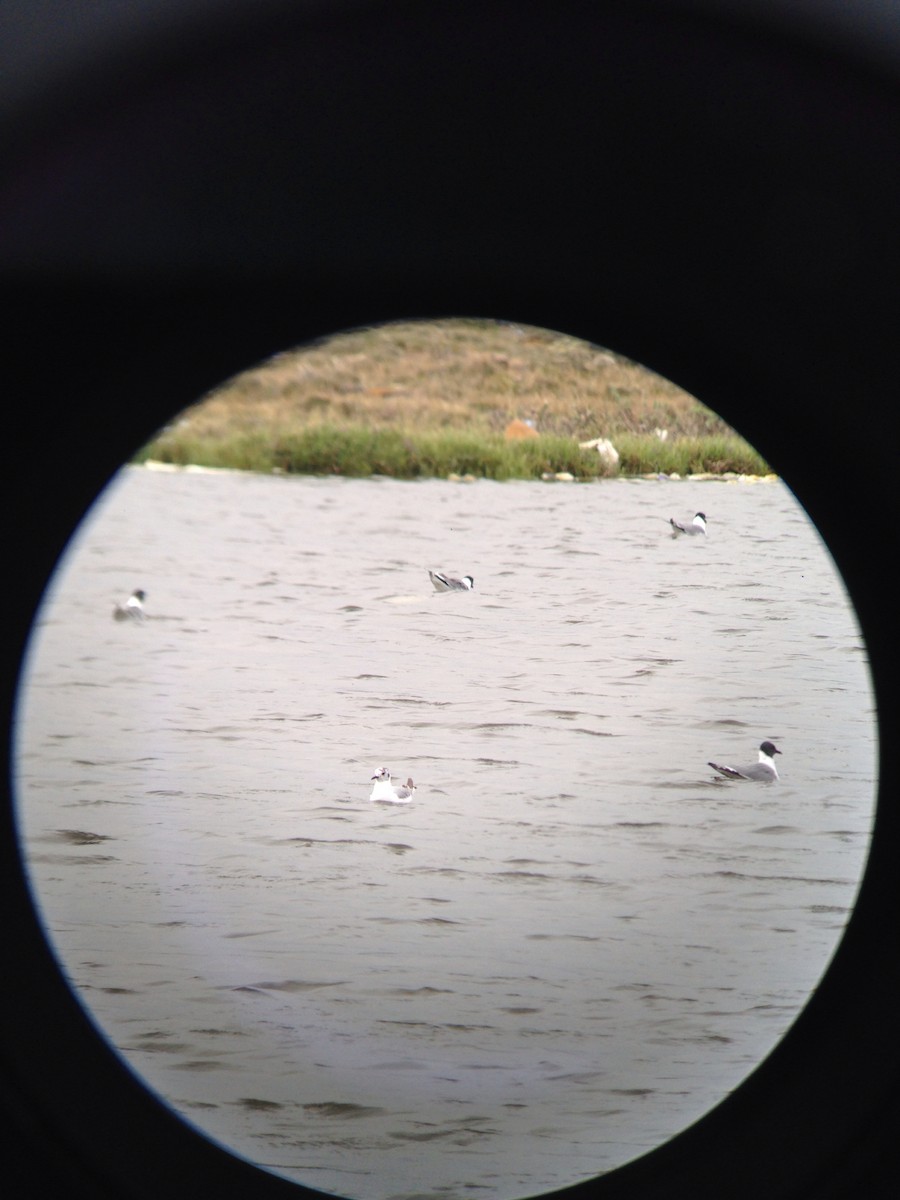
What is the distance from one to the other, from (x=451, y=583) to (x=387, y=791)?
261 centimetres

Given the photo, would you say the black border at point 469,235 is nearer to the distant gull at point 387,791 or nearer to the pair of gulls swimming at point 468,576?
the distant gull at point 387,791

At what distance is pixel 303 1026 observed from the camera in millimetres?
1802

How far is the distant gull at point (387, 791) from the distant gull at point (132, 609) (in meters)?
2.89

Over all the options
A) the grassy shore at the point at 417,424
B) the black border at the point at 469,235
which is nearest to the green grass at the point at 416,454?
the grassy shore at the point at 417,424

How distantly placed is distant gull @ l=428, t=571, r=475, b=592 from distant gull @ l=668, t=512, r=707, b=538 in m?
1.25

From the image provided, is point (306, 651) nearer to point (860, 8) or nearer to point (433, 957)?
point (433, 957)

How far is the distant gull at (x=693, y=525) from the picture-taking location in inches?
247

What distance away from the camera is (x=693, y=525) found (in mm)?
6293

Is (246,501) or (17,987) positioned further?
(246,501)

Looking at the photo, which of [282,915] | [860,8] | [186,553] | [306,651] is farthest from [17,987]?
[186,553]

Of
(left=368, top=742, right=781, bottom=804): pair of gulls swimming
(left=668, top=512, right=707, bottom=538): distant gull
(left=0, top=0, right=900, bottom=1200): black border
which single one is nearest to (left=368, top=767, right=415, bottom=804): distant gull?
(left=368, top=742, right=781, bottom=804): pair of gulls swimming

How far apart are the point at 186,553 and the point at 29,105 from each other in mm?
7073

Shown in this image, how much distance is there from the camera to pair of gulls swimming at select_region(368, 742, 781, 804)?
312cm

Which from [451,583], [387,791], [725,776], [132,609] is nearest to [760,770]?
[725,776]
